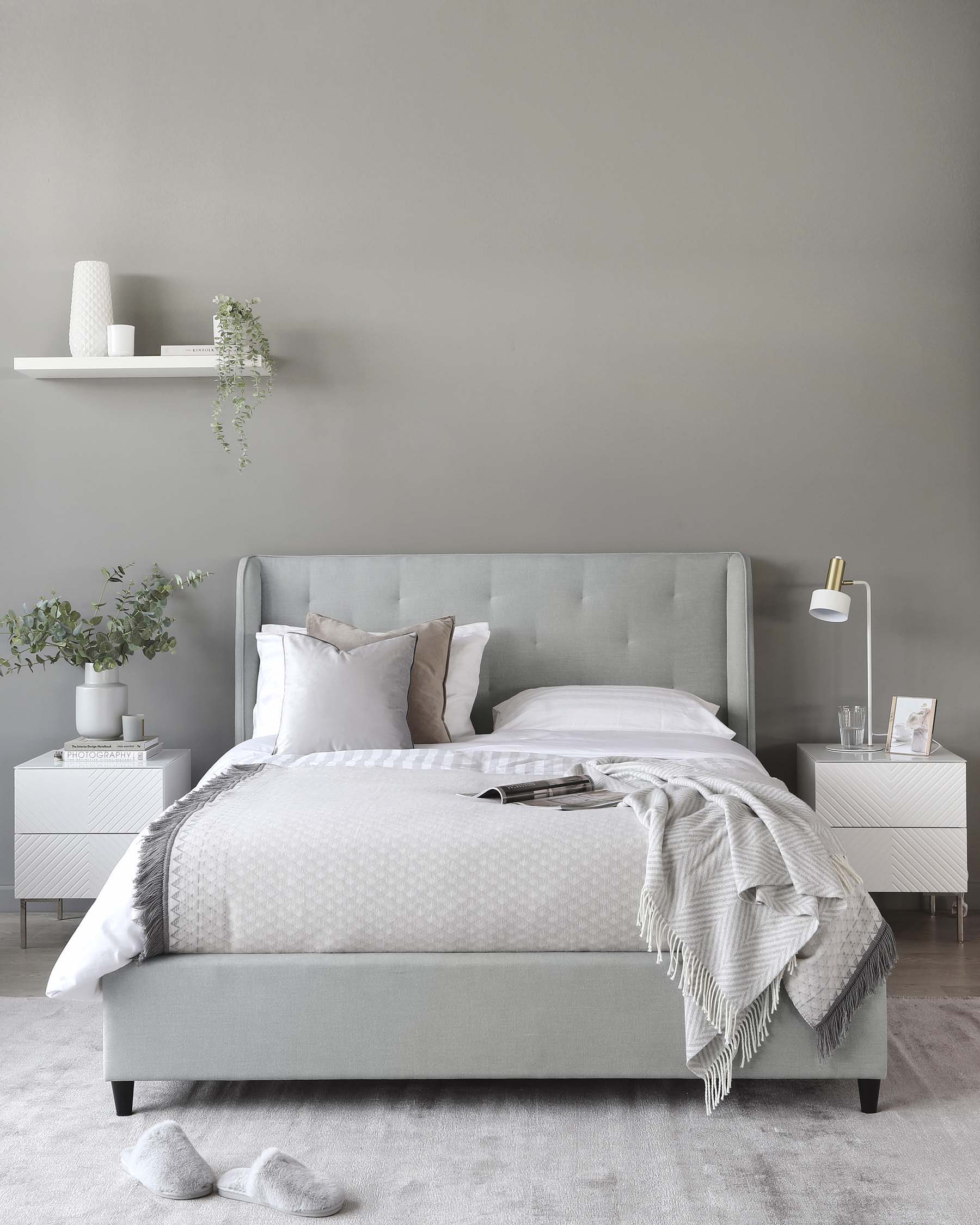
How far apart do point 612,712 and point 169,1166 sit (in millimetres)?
1905

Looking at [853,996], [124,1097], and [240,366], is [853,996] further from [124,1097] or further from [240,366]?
[240,366]

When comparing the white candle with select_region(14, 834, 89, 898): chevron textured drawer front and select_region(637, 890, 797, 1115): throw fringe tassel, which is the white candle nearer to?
select_region(14, 834, 89, 898): chevron textured drawer front

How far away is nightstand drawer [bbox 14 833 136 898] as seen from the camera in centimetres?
341

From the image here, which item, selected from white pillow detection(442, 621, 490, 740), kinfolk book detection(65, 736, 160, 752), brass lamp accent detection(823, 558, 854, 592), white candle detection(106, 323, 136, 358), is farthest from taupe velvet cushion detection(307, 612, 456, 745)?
brass lamp accent detection(823, 558, 854, 592)

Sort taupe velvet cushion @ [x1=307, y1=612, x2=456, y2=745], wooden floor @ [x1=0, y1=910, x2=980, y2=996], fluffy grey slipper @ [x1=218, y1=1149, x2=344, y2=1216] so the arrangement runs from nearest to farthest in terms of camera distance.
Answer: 1. fluffy grey slipper @ [x1=218, y1=1149, x2=344, y2=1216]
2. wooden floor @ [x1=0, y1=910, x2=980, y2=996]
3. taupe velvet cushion @ [x1=307, y1=612, x2=456, y2=745]

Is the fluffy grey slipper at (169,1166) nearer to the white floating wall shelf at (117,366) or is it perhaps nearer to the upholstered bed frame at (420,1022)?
the upholstered bed frame at (420,1022)

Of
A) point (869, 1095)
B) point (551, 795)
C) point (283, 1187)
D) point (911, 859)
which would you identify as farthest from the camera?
point (911, 859)

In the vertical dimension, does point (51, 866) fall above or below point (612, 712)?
below

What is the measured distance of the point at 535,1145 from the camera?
2096mm

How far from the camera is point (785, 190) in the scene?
149 inches

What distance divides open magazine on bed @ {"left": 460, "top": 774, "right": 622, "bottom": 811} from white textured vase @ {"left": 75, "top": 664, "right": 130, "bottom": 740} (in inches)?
61.0

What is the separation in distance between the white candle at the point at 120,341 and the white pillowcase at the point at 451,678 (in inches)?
41.9

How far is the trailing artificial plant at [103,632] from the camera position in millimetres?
3479

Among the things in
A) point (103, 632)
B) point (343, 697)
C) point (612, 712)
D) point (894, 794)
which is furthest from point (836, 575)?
point (103, 632)
